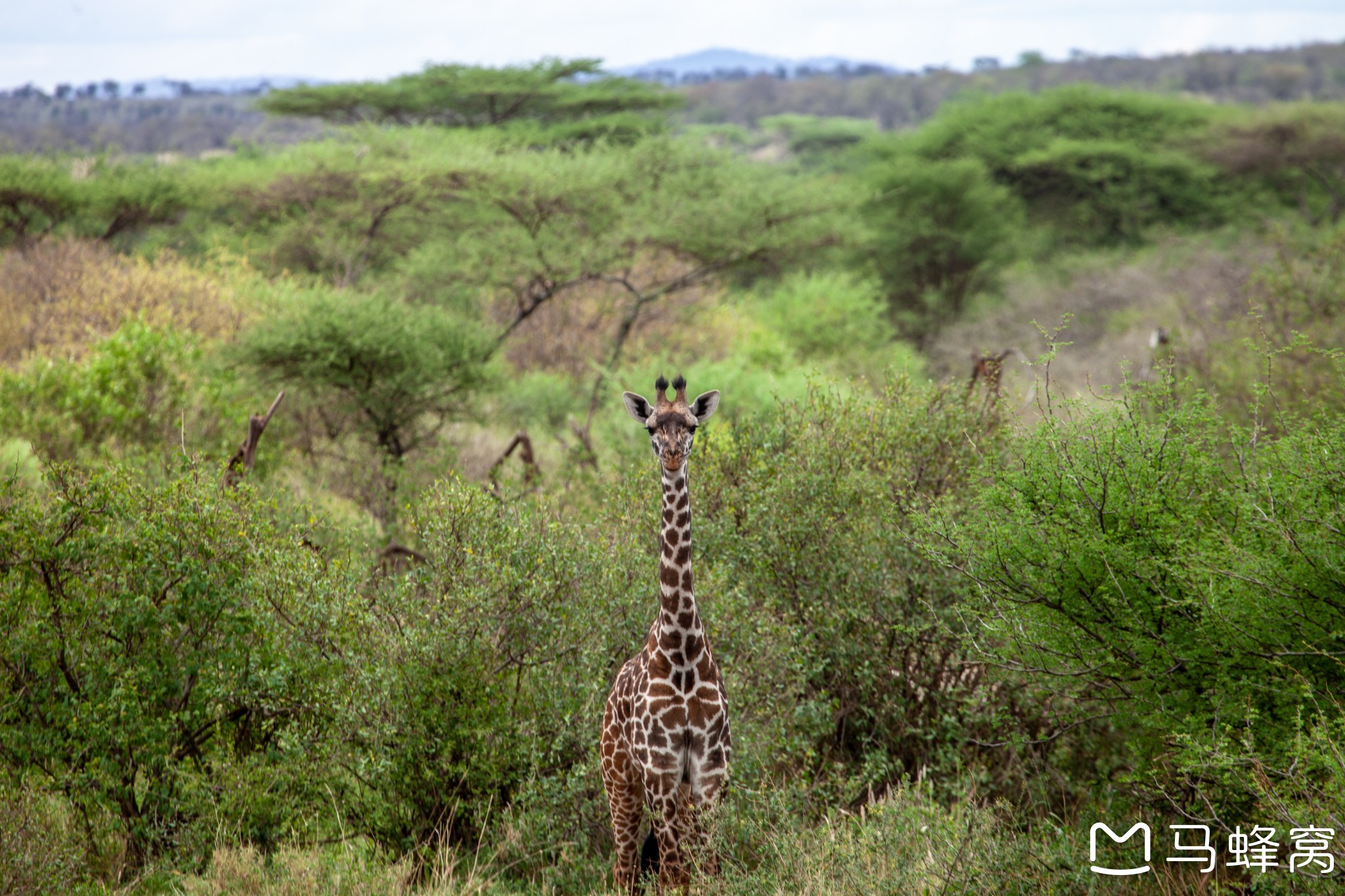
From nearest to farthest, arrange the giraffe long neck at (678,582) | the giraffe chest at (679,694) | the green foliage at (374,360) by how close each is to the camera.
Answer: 1. the giraffe chest at (679,694)
2. the giraffe long neck at (678,582)
3. the green foliage at (374,360)

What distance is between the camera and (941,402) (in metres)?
8.99

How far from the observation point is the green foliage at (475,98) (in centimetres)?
3275

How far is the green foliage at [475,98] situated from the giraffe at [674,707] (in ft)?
92.6

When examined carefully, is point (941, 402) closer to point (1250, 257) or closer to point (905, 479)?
point (905, 479)

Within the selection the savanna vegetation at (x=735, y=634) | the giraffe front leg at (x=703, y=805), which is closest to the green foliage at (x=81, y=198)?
the savanna vegetation at (x=735, y=634)

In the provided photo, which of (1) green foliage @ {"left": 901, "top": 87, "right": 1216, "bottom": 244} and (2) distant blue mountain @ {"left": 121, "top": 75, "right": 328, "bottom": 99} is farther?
(2) distant blue mountain @ {"left": 121, "top": 75, "right": 328, "bottom": 99}

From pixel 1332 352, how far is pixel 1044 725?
3065 mm

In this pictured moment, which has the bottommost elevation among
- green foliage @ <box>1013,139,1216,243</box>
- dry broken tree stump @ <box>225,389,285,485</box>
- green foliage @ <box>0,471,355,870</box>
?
green foliage @ <box>0,471,355,870</box>

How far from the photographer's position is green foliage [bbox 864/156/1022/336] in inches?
1268

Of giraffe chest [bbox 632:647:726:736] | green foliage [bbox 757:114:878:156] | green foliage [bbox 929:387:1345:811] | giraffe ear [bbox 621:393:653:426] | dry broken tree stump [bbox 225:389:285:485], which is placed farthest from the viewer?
green foliage [bbox 757:114:878:156]

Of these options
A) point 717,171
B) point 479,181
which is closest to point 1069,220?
point 717,171

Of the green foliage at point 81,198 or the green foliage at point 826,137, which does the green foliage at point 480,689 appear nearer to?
the green foliage at point 81,198

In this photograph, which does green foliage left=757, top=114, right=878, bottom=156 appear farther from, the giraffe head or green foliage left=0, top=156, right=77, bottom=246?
the giraffe head

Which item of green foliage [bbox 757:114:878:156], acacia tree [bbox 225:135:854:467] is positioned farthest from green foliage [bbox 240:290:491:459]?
green foliage [bbox 757:114:878:156]
